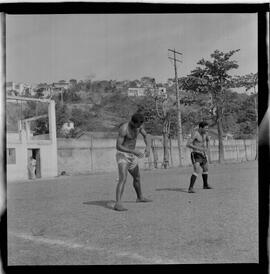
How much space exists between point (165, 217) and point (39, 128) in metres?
3.58

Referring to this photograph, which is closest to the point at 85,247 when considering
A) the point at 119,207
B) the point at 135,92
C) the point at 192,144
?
the point at 119,207

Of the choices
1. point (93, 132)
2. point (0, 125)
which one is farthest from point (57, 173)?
point (0, 125)

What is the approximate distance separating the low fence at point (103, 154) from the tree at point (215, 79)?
648mm

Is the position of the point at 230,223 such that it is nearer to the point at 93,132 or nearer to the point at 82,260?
the point at 82,260

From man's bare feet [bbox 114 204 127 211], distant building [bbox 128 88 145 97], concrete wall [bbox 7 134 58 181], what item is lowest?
man's bare feet [bbox 114 204 127 211]

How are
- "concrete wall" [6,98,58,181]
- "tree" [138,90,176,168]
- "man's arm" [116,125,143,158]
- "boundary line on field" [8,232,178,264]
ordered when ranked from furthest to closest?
"tree" [138,90,176,168] < "man's arm" [116,125,143,158] < "concrete wall" [6,98,58,181] < "boundary line on field" [8,232,178,264]

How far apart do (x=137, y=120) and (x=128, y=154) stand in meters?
0.45

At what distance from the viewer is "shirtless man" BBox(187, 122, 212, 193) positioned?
7523 mm

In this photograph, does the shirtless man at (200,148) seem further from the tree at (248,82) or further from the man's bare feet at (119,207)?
the man's bare feet at (119,207)

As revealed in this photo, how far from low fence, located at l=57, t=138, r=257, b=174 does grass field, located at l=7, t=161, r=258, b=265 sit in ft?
1.20

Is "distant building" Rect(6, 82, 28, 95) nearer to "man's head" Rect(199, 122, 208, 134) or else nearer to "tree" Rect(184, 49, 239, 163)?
"tree" Rect(184, 49, 239, 163)

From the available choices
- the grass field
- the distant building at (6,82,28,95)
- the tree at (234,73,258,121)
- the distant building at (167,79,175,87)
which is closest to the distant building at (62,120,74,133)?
the grass field

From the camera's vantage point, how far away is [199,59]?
6.34 meters

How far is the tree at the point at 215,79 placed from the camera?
6.26 meters
